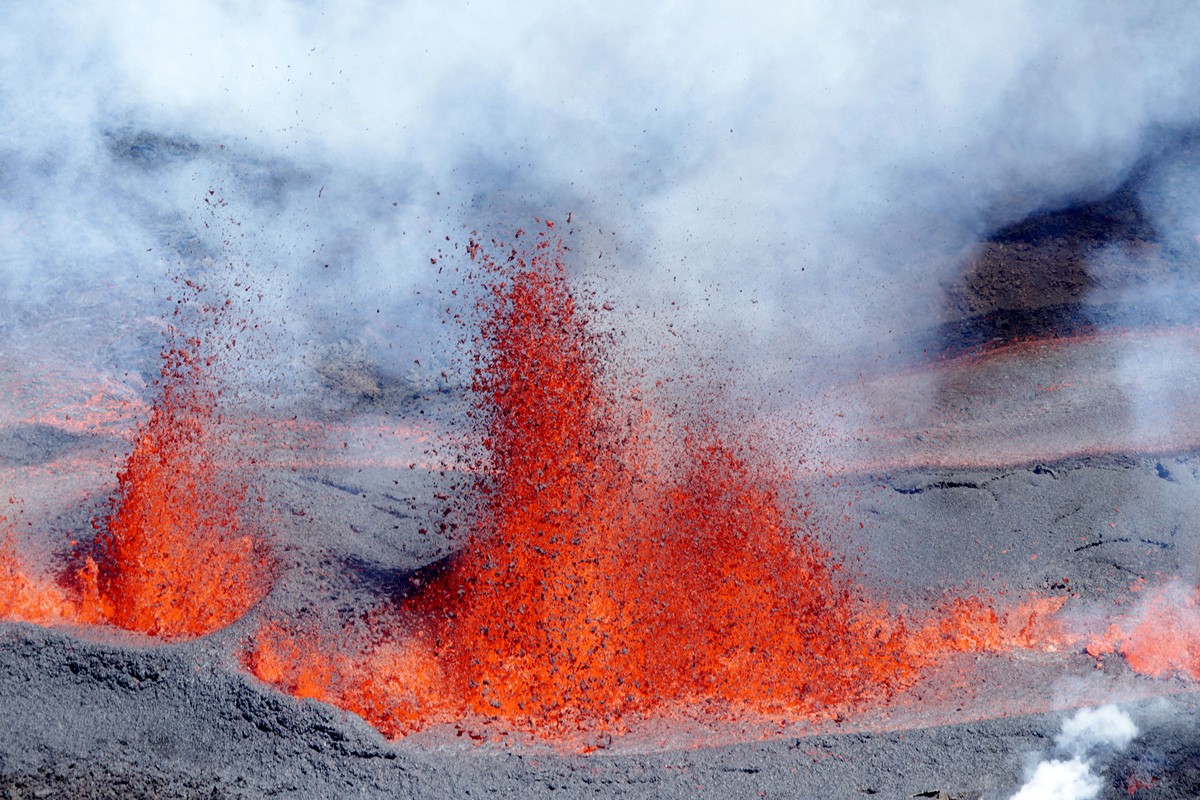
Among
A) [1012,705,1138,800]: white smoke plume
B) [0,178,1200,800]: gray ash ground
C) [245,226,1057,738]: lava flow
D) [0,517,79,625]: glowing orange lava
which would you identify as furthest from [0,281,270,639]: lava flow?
[1012,705,1138,800]: white smoke plume

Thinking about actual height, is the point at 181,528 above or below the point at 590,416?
below

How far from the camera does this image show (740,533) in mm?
8508

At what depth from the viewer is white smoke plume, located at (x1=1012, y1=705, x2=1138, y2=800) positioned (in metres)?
6.87

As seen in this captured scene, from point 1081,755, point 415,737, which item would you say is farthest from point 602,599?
point 1081,755

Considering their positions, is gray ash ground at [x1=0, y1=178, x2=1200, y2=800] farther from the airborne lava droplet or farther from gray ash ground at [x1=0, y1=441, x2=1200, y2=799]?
the airborne lava droplet

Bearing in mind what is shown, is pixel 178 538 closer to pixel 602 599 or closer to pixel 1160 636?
pixel 602 599

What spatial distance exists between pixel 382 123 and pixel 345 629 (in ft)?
17.7

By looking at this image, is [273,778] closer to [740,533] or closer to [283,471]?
[283,471]

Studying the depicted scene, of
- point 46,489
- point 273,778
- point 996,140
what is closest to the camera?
point 273,778

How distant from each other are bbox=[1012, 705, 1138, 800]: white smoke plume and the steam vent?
0.08 ft

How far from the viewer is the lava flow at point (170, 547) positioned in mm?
7387

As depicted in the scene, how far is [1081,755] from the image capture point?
279 inches

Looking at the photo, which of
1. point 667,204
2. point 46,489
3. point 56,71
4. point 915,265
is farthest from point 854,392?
point 56,71

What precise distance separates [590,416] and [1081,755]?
15.7ft
